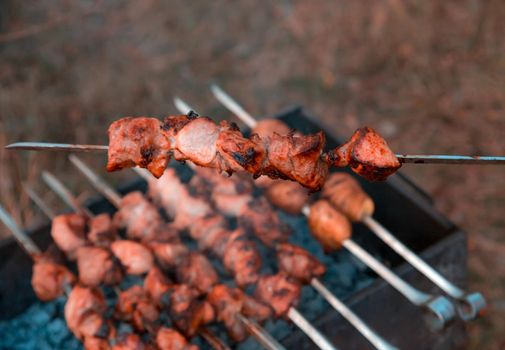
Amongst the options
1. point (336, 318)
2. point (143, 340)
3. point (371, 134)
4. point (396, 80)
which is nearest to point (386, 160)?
point (371, 134)

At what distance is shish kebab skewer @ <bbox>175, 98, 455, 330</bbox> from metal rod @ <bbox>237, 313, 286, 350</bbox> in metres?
0.65

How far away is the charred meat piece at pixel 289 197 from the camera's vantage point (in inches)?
141

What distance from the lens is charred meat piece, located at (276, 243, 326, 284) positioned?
3.16m

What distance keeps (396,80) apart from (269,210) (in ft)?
11.1

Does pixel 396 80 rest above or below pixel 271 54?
above

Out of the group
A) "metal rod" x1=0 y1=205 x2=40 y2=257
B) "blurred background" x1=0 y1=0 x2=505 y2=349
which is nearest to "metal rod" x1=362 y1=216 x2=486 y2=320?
"metal rod" x1=0 y1=205 x2=40 y2=257

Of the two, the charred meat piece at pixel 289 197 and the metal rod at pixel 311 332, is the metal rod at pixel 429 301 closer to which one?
the metal rod at pixel 311 332

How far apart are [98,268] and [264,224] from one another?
95cm

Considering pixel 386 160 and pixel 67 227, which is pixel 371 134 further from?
pixel 67 227

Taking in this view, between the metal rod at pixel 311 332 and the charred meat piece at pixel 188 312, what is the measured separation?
16.1 inches

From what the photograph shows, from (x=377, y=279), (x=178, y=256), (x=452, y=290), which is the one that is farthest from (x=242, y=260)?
(x=452, y=290)

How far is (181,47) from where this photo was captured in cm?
701

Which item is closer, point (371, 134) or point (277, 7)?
point (371, 134)

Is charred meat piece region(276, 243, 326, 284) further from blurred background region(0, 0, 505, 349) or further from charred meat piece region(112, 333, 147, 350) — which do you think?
blurred background region(0, 0, 505, 349)
